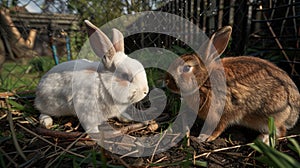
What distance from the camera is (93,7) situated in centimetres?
294

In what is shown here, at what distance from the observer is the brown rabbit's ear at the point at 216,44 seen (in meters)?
1.44

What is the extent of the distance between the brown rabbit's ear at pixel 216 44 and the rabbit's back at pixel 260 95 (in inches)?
6.9

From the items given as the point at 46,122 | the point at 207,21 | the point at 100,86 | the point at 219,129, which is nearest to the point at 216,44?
the point at 219,129

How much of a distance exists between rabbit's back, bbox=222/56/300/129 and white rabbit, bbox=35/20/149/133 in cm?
67

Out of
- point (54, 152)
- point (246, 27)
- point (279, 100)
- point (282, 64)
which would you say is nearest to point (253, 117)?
point (279, 100)

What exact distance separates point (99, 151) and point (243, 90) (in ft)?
3.57

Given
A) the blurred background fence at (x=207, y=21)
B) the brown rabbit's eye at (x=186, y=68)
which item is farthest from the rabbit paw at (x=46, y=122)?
the brown rabbit's eye at (x=186, y=68)

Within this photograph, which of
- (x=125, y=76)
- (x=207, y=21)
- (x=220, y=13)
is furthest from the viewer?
(x=220, y=13)

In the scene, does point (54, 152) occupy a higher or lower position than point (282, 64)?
lower

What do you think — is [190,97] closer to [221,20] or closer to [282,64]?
[282,64]

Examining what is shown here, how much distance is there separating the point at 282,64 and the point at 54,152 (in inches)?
110

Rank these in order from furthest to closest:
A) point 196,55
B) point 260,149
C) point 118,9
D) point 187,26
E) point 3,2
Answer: point 3,2 → point 118,9 → point 187,26 → point 196,55 → point 260,149

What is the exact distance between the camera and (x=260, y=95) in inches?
58.5

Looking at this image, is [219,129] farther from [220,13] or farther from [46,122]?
[220,13]
